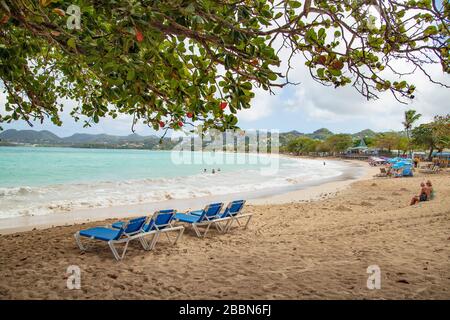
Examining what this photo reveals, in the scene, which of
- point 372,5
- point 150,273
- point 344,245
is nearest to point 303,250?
point 344,245

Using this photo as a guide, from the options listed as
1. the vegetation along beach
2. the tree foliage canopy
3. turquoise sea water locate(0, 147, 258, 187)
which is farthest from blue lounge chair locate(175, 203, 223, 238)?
turquoise sea water locate(0, 147, 258, 187)

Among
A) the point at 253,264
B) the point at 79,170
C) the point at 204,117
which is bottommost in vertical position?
the point at 79,170

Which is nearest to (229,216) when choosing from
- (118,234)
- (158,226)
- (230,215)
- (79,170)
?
(230,215)

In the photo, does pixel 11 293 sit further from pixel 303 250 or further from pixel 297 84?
pixel 303 250

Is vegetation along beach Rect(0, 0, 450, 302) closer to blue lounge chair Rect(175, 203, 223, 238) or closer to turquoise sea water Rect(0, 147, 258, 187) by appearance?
blue lounge chair Rect(175, 203, 223, 238)

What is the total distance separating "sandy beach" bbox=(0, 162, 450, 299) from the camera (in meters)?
3.81

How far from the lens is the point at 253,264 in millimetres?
4895

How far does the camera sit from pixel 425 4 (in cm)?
334

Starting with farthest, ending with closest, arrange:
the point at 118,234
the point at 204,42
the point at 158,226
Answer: the point at 158,226 < the point at 118,234 < the point at 204,42

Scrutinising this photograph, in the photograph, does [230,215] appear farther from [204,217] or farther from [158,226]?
[158,226]

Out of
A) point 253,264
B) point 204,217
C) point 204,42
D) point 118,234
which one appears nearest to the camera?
point 204,42

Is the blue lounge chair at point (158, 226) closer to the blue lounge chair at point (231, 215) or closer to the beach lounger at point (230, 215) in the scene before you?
the beach lounger at point (230, 215)

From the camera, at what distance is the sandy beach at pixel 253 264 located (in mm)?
3814

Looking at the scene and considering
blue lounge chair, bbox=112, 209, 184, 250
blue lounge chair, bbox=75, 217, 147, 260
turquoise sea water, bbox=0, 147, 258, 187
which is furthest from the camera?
turquoise sea water, bbox=0, 147, 258, 187
